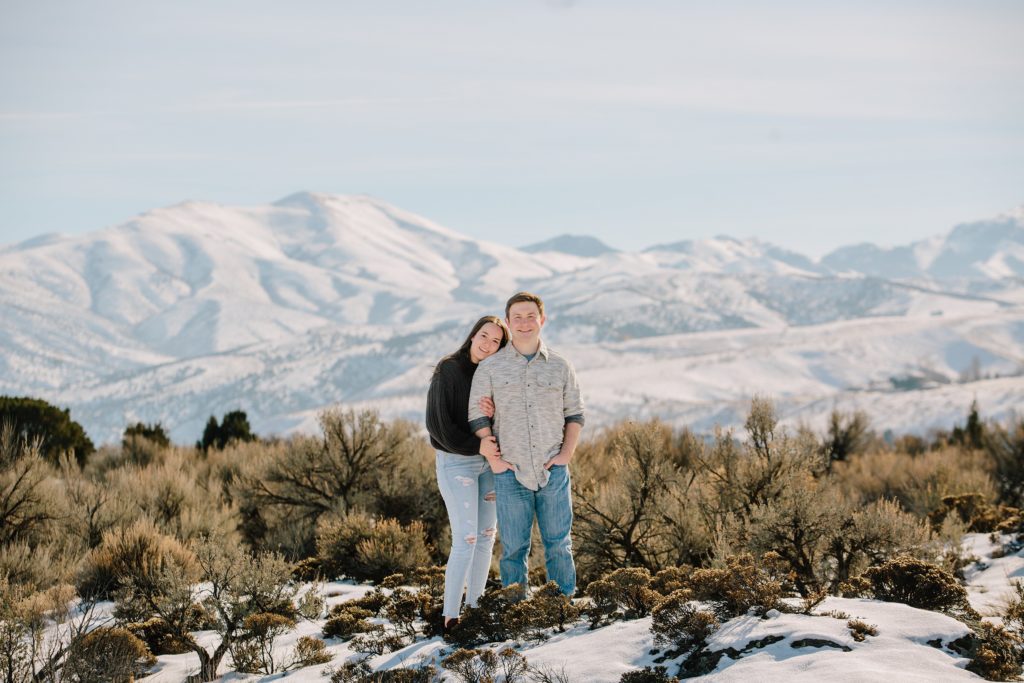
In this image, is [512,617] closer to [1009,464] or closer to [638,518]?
[638,518]

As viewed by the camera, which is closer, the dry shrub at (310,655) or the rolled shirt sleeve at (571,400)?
the rolled shirt sleeve at (571,400)

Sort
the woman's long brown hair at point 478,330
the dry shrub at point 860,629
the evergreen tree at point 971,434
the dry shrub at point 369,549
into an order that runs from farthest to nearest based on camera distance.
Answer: the evergreen tree at point 971,434 → the dry shrub at point 369,549 → the woman's long brown hair at point 478,330 → the dry shrub at point 860,629

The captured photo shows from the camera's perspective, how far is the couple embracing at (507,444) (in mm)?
5406

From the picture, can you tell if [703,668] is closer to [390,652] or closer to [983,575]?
[390,652]

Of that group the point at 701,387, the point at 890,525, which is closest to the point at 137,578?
the point at 890,525

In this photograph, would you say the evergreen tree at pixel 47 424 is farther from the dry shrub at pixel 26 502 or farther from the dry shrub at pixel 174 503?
the dry shrub at pixel 26 502

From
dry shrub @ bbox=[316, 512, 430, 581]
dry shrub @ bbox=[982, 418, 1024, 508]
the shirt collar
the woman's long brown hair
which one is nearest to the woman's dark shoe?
the woman's long brown hair

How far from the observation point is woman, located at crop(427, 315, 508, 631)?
544 centimetres

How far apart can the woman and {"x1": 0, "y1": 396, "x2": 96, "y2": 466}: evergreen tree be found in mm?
12764

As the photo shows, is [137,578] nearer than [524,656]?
No

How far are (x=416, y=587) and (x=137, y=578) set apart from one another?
2354 millimetres

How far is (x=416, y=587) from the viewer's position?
7723 millimetres

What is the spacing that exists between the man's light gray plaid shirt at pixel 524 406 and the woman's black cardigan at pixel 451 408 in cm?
12

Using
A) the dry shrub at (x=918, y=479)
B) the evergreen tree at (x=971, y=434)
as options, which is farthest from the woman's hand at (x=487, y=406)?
the evergreen tree at (x=971, y=434)
